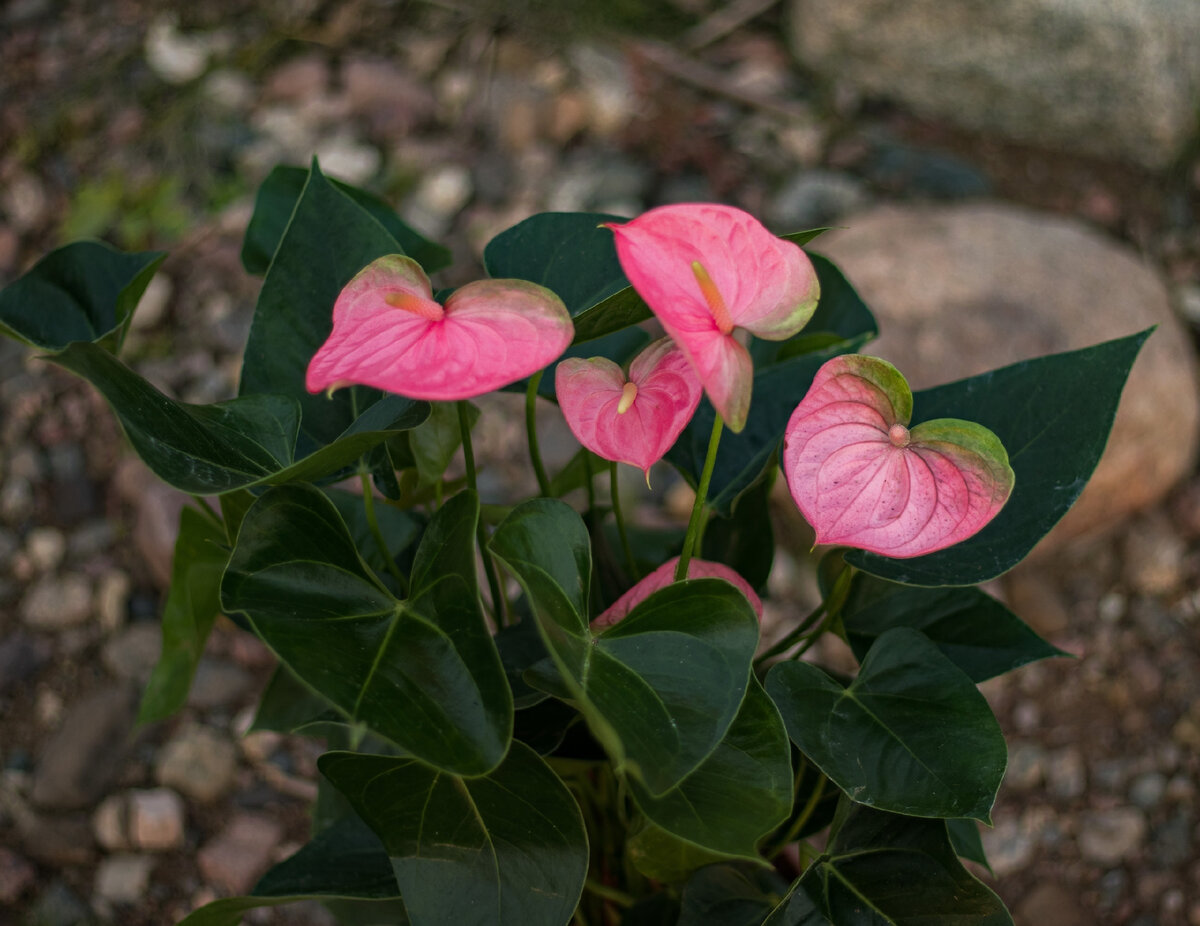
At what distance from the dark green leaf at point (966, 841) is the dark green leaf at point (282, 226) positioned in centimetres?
44

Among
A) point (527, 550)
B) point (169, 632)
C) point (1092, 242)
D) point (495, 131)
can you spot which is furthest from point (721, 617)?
point (495, 131)

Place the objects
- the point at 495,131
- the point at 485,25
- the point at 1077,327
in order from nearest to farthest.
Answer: the point at 1077,327, the point at 495,131, the point at 485,25

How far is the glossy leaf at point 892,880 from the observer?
0.49 metres

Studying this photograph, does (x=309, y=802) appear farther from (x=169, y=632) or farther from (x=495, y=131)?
(x=495, y=131)

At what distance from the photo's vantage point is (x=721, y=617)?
1.44 feet

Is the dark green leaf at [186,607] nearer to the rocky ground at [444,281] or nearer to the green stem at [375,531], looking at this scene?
the green stem at [375,531]

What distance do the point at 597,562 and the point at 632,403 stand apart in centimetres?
17

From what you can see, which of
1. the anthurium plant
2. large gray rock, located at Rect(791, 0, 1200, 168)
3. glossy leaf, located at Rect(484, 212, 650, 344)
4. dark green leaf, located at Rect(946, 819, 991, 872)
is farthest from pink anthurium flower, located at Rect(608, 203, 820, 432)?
large gray rock, located at Rect(791, 0, 1200, 168)

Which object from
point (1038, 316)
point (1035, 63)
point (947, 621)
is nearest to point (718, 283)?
point (947, 621)

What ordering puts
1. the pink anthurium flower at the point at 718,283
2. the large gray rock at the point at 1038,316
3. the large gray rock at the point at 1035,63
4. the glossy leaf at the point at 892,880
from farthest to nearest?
the large gray rock at the point at 1035,63
the large gray rock at the point at 1038,316
the glossy leaf at the point at 892,880
the pink anthurium flower at the point at 718,283

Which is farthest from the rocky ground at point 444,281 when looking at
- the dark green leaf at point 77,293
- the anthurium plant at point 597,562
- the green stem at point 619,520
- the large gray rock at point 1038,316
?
the green stem at point 619,520

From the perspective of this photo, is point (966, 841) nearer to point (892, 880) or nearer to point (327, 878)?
point (892, 880)

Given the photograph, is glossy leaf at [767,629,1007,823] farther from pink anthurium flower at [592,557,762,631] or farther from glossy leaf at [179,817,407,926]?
glossy leaf at [179,817,407,926]

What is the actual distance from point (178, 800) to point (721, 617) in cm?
95
